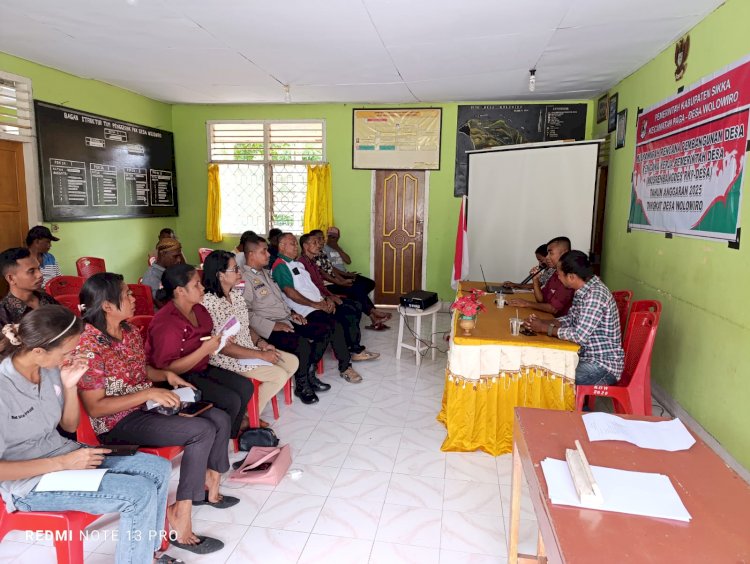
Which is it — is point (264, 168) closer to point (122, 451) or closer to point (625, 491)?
point (122, 451)

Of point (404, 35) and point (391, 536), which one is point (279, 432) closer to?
point (391, 536)

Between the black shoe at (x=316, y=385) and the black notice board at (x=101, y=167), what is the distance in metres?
3.01

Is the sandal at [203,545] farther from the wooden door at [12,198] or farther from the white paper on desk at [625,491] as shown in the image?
the wooden door at [12,198]

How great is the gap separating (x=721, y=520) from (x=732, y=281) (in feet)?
6.88

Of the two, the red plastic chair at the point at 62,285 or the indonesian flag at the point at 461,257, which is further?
the indonesian flag at the point at 461,257

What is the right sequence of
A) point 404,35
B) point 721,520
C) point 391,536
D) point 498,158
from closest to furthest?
point 721,520
point 391,536
point 404,35
point 498,158

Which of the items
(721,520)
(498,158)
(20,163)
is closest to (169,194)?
(20,163)

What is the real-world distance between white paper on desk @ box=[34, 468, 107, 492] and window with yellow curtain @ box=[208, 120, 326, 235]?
17.0 ft

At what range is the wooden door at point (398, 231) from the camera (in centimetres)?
645

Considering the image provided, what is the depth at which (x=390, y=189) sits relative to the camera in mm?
6484

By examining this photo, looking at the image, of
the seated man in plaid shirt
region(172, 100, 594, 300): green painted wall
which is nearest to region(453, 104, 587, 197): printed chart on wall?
region(172, 100, 594, 300): green painted wall

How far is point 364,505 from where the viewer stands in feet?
7.80

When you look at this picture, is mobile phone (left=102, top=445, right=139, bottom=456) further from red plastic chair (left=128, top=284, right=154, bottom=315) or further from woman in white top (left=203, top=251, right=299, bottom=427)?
red plastic chair (left=128, top=284, right=154, bottom=315)

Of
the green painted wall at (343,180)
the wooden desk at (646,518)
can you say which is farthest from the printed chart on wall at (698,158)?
the green painted wall at (343,180)
